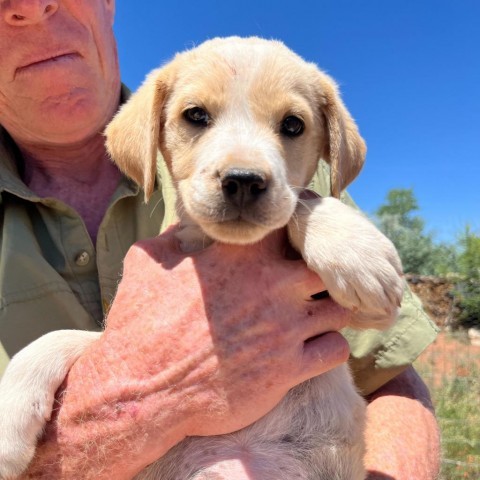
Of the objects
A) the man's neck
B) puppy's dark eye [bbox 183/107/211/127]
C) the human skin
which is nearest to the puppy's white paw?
the human skin

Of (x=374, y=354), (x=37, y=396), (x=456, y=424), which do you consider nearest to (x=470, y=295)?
(x=456, y=424)

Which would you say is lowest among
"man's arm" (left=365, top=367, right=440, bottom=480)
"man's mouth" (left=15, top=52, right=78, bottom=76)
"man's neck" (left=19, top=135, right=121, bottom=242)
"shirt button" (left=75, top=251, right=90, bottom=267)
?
"man's arm" (left=365, top=367, right=440, bottom=480)

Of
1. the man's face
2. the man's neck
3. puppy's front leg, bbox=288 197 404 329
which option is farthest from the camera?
the man's neck

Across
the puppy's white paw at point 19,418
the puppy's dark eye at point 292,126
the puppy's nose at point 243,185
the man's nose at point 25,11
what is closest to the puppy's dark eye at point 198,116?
the puppy's dark eye at point 292,126

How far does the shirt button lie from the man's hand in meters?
0.63

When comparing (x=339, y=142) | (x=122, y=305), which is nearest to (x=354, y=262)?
(x=339, y=142)

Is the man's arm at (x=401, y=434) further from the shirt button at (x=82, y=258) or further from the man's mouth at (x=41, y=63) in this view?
the man's mouth at (x=41, y=63)

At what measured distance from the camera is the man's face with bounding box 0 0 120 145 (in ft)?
9.34

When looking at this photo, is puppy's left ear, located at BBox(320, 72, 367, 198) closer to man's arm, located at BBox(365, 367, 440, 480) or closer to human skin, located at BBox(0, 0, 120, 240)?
man's arm, located at BBox(365, 367, 440, 480)

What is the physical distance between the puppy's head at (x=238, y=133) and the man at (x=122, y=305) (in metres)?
0.25

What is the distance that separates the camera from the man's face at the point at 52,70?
2848 mm

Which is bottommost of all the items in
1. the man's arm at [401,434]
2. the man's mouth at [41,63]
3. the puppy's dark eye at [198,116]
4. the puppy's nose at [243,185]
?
the man's arm at [401,434]

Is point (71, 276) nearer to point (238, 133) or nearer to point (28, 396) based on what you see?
point (28, 396)

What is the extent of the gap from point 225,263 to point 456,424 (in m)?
5.77
